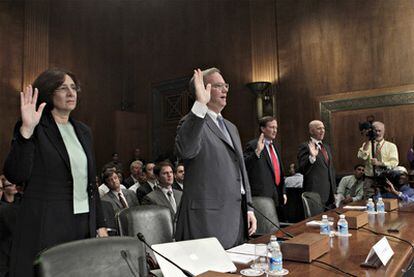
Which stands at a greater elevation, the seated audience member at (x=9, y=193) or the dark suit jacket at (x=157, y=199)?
the seated audience member at (x=9, y=193)

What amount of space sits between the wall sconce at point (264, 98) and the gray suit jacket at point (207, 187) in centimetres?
549

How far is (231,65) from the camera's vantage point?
26.2 ft

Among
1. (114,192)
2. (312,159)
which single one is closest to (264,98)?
(312,159)

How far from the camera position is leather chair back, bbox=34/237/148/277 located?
3.81 ft

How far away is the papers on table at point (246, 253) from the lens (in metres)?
1.50

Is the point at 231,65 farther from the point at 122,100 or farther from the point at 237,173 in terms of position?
the point at 237,173

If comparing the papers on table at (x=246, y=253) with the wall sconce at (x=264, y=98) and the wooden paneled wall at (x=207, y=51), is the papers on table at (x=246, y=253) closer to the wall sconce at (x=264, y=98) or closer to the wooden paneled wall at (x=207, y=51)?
the wooden paneled wall at (x=207, y=51)

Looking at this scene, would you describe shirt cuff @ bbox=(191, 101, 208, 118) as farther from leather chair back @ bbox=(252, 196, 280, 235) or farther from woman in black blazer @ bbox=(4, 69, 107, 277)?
leather chair back @ bbox=(252, 196, 280, 235)

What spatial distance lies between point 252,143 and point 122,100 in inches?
235

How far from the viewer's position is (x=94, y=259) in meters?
1.27

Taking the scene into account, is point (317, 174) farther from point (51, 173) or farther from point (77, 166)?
point (51, 173)

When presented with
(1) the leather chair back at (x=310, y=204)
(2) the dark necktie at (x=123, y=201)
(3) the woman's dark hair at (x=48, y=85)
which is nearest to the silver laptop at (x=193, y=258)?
(3) the woman's dark hair at (x=48, y=85)

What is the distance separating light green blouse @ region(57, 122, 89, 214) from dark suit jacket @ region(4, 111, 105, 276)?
0.08 ft

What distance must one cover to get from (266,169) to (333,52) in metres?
3.98
